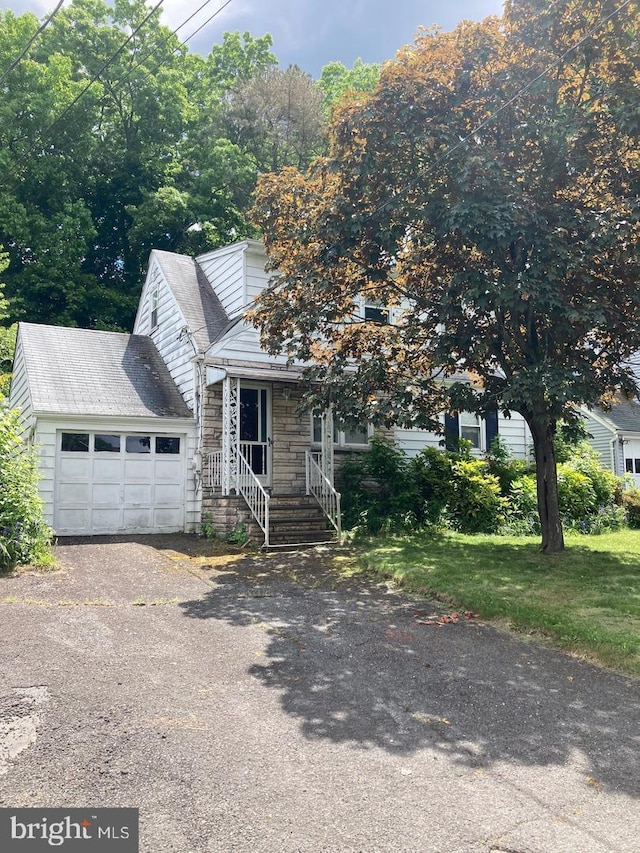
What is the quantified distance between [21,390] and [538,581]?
12.3 meters

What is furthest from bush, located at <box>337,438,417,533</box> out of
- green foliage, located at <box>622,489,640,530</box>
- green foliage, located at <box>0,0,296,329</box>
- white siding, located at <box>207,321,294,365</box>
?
green foliage, located at <box>0,0,296,329</box>

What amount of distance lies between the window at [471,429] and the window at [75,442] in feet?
31.5

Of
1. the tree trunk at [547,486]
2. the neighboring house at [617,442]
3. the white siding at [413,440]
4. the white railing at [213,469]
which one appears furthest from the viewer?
the neighboring house at [617,442]

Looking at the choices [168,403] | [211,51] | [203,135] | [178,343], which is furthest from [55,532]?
[211,51]

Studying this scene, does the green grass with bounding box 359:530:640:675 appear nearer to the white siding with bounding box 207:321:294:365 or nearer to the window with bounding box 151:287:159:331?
the white siding with bounding box 207:321:294:365

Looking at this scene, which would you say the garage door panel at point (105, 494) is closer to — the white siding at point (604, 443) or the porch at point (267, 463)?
the porch at point (267, 463)

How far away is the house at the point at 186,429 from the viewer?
12719 mm

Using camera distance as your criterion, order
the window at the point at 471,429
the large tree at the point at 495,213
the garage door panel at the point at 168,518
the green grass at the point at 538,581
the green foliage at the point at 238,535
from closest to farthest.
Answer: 1. the green grass at the point at 538,581
2. the large tree at the point at 495,213
3. the green foliage at the point at 238,535
4. the garage door panel at the point at 168,518
5. the window at the point at 471,429

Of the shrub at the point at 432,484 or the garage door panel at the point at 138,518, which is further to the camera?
the shrub at the point at 432,484

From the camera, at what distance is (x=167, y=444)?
1396 centimetres

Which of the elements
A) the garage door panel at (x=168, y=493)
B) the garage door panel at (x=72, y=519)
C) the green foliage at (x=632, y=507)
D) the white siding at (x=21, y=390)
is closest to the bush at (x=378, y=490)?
the garage door panel at (x=168, y=493)

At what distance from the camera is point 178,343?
49.9 feet

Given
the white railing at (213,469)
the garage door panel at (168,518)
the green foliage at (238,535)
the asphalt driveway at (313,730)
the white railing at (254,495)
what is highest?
the white railing at (213,469)

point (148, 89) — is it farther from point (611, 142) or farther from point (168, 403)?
point (611, 142)
